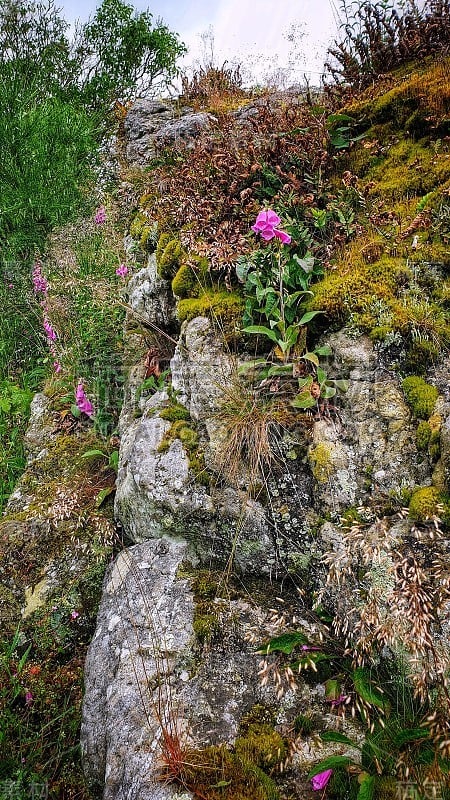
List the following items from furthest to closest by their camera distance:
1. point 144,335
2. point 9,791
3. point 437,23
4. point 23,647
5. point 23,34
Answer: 1. point 23,34
2. point 144,335
3. point 437,23
4. point 23,647
5. point 9,791

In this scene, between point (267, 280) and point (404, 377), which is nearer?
point (404, 377)

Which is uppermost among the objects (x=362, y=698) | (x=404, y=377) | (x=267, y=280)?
(x=267, y=280)

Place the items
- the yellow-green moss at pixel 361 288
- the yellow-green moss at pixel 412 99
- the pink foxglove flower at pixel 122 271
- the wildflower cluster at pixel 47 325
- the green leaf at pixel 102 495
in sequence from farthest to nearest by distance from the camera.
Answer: the wildflower cluster at pixel 47 325
the pink foxglove flower at pixel 122 271
the green leaf at pixel 102 495
the yellow-green moss at pixel 412 99
the yellow-green moss at pixel 361 288

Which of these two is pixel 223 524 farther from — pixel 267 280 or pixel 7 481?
pixel 7 481

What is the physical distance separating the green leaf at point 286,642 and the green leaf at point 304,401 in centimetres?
118

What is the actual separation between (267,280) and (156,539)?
1.84 meters

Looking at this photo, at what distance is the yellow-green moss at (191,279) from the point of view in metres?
3.83

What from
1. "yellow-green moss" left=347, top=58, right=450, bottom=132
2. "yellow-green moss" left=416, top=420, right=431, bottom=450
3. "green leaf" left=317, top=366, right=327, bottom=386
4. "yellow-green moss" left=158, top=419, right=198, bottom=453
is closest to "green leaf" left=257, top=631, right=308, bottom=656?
"yellow-green moss" left=416, top=420, right=431, bottom=450

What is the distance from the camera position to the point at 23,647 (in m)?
3.50

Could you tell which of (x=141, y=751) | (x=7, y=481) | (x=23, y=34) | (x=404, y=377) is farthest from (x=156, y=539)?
(x=23, y=34)

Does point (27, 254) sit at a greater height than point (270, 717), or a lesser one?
greater

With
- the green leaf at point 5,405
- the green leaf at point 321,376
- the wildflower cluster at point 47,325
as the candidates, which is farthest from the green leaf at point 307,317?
the green leaf at point 5,405

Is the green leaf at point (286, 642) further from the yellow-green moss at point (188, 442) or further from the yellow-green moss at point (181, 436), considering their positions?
the yellow-green moss at point (181, 436)

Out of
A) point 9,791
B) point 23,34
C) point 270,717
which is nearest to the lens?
point 270,717
